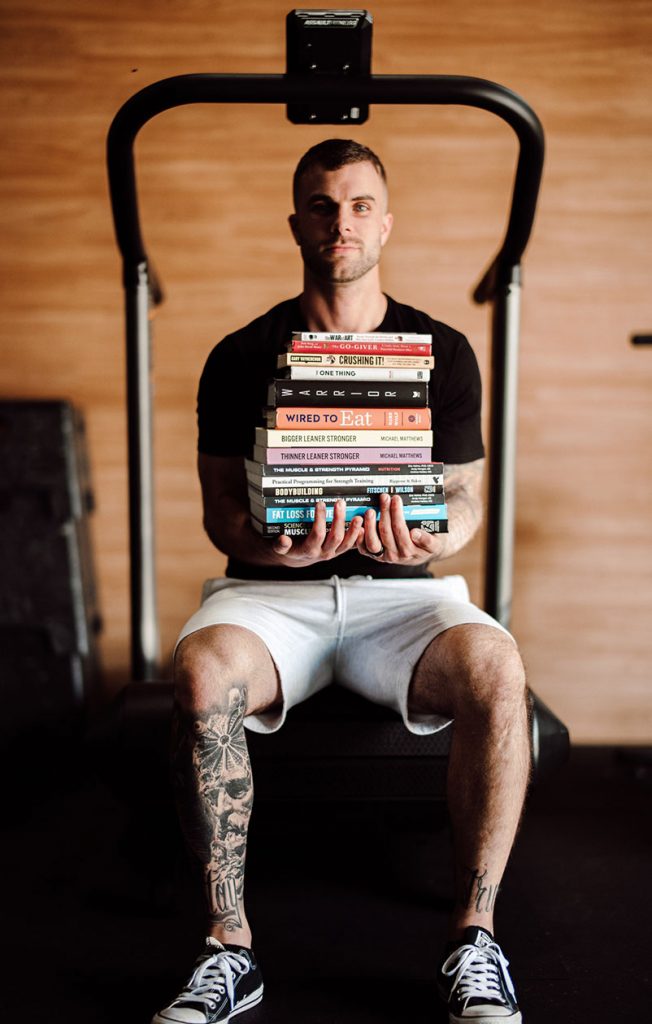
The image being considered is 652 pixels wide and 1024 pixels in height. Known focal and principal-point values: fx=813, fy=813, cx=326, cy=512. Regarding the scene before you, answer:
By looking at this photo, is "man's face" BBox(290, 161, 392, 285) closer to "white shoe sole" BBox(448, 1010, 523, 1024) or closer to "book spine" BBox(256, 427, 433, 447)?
"book spine" BBox(256, 427, 433, 447)

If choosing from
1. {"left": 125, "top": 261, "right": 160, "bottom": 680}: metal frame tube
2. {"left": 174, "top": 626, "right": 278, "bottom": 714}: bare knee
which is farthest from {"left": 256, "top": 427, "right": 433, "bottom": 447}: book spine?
{"left": 125, "top": 261, "right": 160, "bottom": 680}: metal frame tube

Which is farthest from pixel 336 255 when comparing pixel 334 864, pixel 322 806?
pixel 334 864

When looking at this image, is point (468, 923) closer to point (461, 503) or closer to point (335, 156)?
point (461, 503)

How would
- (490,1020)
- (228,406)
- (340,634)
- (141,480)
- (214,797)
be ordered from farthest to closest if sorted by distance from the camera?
(141,480) → (228,406) → (340,634) → (214,797) → (490,1020)

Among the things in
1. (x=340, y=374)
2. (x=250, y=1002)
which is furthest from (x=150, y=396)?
(x=250, y=1002)

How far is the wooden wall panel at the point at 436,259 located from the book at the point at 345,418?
868 mm

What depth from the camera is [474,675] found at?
130cm

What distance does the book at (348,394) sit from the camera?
1.44 meters

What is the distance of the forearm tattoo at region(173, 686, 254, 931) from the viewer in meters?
1.30

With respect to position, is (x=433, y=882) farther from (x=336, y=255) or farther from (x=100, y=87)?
(x=100, y=87)

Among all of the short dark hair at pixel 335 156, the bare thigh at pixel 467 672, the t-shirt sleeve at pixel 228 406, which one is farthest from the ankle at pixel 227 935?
the short dark hair at pixel 335 156

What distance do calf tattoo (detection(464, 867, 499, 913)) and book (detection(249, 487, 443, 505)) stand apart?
24.3 inches

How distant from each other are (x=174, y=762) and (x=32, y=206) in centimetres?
173

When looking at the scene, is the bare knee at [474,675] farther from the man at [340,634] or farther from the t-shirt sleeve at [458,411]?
the t-shirt sleeve at [458,411]
